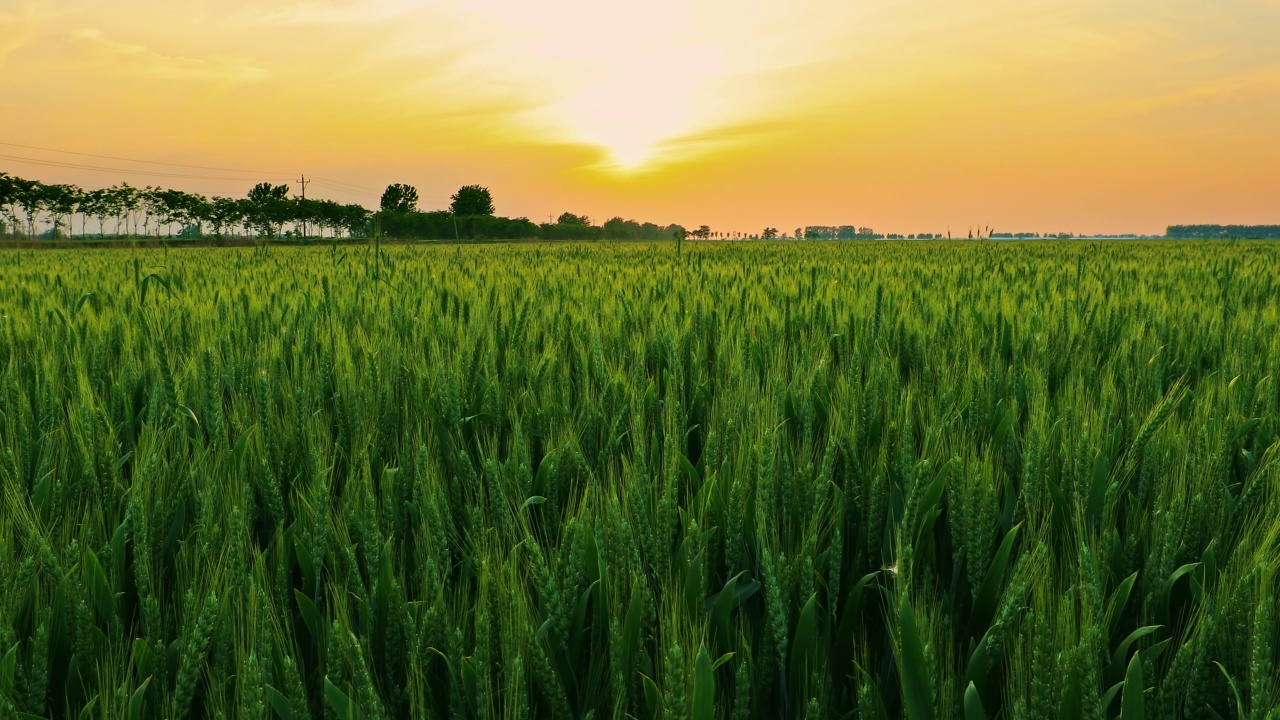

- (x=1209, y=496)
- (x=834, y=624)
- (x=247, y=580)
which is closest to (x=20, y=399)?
(x=247, y=580)

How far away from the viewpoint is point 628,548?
973mm

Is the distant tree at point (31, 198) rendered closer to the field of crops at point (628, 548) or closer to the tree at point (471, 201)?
the tree at point (471, 201)

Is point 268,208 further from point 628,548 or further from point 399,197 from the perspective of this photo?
point 628,548

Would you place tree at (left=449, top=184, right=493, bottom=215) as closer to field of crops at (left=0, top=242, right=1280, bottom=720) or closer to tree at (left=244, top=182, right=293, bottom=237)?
tree at (left=244, top=182, right=293, bottom=237)

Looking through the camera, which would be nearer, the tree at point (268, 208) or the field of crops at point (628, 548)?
the field of crops at point (628, 548)

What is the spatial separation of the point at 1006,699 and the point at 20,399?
2.17 metres

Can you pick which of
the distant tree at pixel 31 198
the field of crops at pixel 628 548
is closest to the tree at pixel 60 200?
the distant tree at pixel 31 198

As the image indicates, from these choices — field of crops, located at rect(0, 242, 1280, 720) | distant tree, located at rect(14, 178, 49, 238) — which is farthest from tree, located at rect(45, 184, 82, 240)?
field of crops, located at rect(0, 242, 1280, 720)

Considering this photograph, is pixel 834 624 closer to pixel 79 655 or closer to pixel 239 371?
pixel 79 655

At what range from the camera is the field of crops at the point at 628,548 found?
A: 0.82 meters

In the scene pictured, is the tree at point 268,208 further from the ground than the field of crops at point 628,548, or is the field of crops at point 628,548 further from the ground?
the tree at point 268,208

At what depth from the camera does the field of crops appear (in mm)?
816

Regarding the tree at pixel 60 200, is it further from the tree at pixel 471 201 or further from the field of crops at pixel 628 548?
the field of crops at pixel 628 548

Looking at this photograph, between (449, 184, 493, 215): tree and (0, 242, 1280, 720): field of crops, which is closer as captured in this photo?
(0, 242, 1280, 720): field of crops
